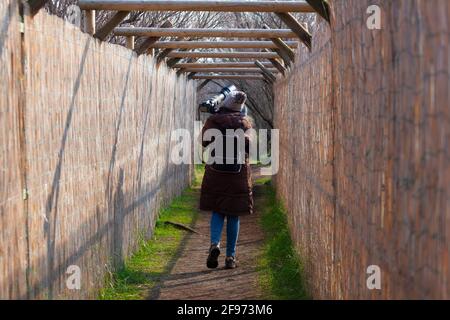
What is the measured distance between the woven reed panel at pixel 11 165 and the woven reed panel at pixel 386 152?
1699 millimetres

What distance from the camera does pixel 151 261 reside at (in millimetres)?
7230

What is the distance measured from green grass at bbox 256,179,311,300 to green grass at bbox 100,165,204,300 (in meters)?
1.04

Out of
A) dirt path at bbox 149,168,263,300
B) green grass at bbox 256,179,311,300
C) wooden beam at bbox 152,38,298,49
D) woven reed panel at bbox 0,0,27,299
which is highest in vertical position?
wooden beam at bbox 152,38,298,49

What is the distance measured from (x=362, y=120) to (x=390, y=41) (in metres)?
0.65

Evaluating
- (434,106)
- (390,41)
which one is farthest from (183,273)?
(434,106)

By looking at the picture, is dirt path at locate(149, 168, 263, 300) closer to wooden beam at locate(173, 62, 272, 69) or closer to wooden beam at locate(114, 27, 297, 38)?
wooden beam at locate(114, 27, 297, 38)

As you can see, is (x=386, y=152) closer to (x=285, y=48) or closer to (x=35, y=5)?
(x=35, y=5)

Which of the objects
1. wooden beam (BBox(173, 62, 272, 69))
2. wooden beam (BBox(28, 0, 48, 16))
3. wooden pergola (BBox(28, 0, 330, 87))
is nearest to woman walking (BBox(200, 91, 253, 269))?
wooden pergola (BBox(28, 0, 330, 87))

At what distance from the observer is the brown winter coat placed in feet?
21.6

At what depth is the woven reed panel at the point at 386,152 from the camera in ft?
6.53
